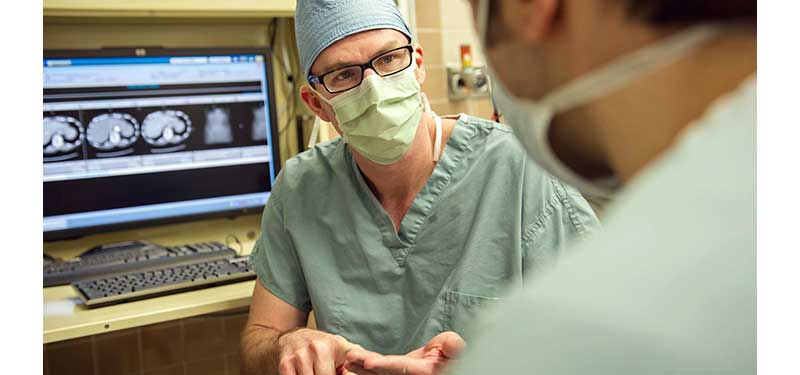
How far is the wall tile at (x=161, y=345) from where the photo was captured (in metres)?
2.15

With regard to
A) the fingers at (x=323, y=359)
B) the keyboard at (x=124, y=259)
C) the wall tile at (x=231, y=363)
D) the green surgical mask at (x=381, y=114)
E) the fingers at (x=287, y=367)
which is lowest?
the wall tile at (x=231, y=363)

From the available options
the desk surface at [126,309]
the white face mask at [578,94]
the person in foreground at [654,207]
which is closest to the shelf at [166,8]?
the desk surface at [126,309]

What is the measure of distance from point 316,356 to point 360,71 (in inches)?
20.0

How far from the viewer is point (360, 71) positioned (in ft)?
4.51

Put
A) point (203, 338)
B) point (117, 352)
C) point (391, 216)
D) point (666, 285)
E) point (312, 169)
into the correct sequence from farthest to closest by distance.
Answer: point (203, 338) < point (117, 352) < point (312, 169) < point (391, 216) < point (666, 285)

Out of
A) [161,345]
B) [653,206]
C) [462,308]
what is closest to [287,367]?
[462,308]

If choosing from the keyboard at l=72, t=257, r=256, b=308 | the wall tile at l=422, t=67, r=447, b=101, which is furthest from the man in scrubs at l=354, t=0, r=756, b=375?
the wall tile at l=422, t=67, r=447, b=101

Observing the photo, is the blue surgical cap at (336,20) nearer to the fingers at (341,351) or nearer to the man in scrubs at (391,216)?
the man in scrubs at (391,216)

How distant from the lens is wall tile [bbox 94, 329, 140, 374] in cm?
210

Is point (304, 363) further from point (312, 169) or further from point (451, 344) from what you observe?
point (312, 169)

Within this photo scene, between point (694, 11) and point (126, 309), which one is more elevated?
point (694, 11)

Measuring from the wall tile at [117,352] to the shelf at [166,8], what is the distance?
866 millimetres

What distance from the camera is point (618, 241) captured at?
384 millimetres
